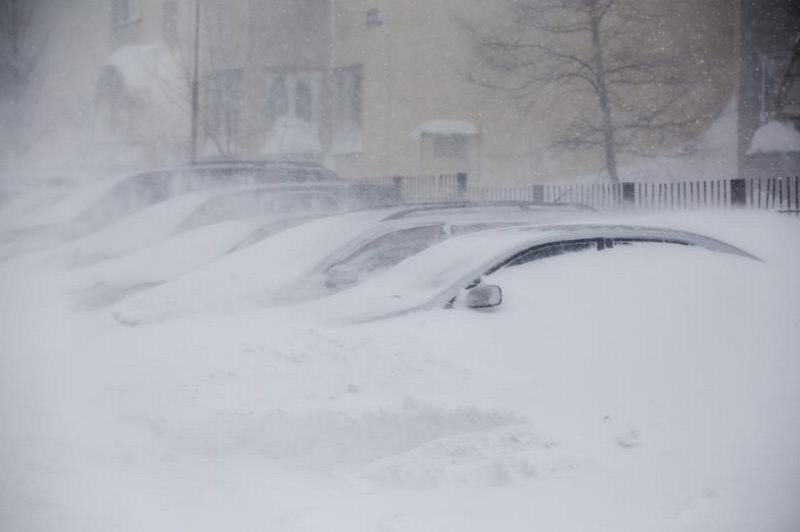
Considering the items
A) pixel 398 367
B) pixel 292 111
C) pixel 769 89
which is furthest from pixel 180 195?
pixel 769 89

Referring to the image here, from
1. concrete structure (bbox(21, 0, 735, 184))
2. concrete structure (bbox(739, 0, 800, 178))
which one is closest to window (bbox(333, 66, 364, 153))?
concrete structure (bbox(21, 0, 735, 184))

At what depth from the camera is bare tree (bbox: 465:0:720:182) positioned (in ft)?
75.3

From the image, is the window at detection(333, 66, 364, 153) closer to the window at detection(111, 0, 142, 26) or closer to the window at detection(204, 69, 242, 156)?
the window at detection(204, 69, 242, 156)

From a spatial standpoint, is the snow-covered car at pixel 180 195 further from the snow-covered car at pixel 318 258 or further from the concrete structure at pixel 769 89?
the concrete structure at pixel 769 89

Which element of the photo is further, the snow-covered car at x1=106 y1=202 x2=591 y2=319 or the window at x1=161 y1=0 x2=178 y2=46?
the window at x1=161 y1=0 x2=178 y2=46

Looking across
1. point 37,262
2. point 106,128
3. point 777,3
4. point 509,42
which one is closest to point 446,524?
point 37,262

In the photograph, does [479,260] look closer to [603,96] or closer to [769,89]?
[603,96]

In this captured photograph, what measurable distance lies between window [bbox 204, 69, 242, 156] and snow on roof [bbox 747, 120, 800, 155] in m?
15.4

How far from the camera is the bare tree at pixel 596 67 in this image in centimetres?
2295

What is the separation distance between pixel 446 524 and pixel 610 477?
106cm

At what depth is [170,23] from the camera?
109 ft

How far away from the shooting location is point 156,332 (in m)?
6.80

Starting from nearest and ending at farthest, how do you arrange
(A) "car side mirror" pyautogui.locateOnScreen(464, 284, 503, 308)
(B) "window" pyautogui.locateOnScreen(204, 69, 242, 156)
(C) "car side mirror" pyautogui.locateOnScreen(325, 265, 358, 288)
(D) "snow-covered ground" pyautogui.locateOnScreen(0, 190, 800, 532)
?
(D) "snow-covered ground" pyautogui.locateOnScreen(0, 190, 800, 532) → (A) "car side mirror" pyautogui.locateOnScreen(464, 284, 503, 308) → (C) "car side mirror" pyautogui.locateOnScreen(325, 265, 358, 288) → (B) "window" pyautogui.locateOnScreen(204, 69, 242, 156)

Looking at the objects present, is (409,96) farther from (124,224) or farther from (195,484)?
(195,484)
